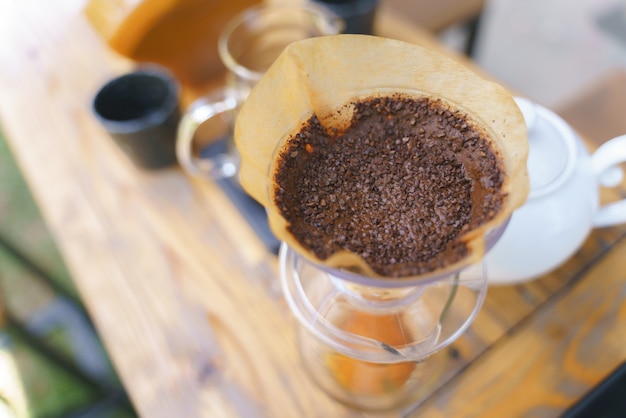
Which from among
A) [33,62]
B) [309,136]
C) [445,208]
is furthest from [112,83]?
[445,208]

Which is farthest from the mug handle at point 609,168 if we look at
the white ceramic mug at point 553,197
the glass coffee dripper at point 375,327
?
the glass coffee dripper at point 375,327

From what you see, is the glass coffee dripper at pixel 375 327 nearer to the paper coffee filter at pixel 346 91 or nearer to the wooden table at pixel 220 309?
the wooden table at pixel 220 309

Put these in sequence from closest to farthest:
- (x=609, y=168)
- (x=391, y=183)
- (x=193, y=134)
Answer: (x=391, y=183), (x=609, y=168), (x=193, y=134)

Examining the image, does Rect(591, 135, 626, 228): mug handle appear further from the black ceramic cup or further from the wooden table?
the black ceramic cup

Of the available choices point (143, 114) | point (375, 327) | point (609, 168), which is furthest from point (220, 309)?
point (609, 168)

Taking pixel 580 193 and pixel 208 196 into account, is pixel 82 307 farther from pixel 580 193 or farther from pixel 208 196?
pixel 580 193

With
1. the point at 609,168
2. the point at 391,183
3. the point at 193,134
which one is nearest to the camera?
the point at 391,183

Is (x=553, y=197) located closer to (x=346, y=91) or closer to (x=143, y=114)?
(x=346, y=91)
